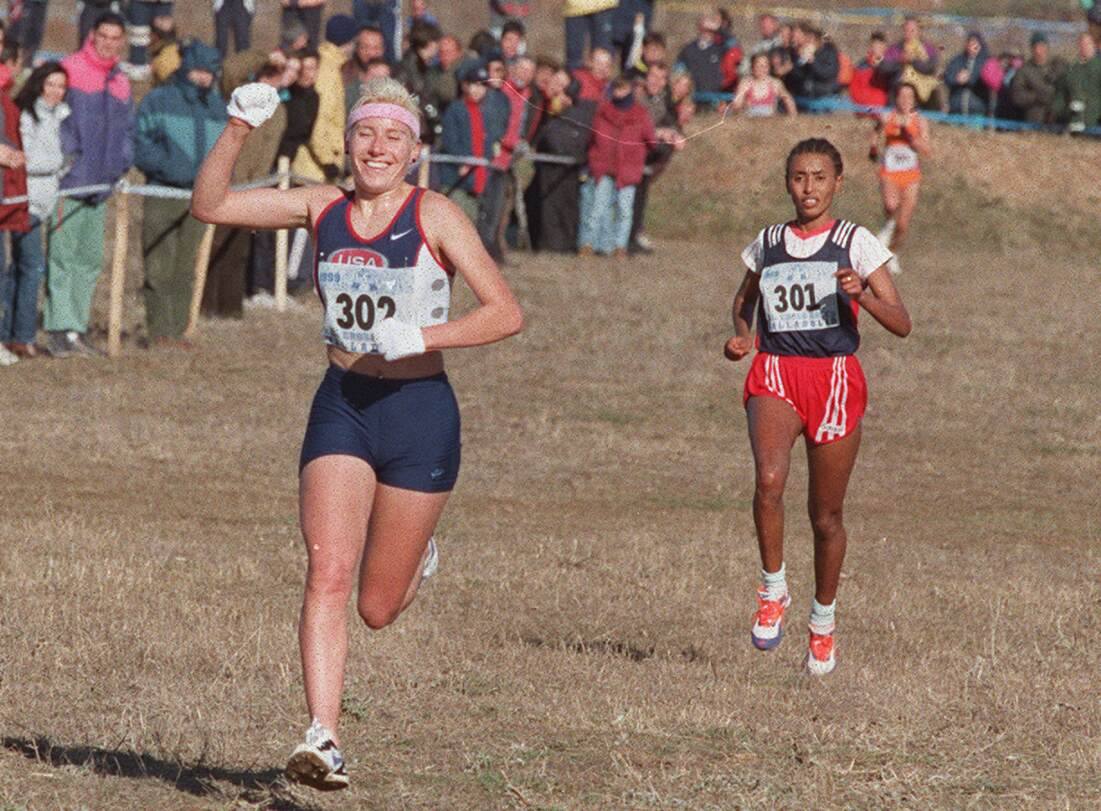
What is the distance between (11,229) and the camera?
625 inches

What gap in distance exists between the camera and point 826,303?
30.5 feet

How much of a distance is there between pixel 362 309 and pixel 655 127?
65.1ft

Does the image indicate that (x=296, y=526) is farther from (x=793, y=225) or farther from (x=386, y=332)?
(x=386, y=332)

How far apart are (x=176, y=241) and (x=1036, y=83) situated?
20193 millimetres

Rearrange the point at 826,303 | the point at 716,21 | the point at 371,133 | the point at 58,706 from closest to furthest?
the point at 371,133 < the point at 58,706 < the point at 826,303 < the point at 716,21

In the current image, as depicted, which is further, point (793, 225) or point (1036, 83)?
point (1036, 83)

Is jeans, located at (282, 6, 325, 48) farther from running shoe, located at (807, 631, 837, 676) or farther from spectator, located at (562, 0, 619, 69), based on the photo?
running shoe, located at (807, 631, 837, 676)

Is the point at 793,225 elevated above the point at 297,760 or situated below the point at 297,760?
above

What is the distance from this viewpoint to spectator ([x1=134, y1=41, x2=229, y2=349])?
1733 cm

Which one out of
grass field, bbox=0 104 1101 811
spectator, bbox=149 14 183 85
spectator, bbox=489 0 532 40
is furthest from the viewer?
spectator, bbox=489 0 532 40

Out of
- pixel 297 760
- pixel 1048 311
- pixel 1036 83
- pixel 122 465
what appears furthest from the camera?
pixel 1036 83

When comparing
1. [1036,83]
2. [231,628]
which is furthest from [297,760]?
[1036,83]

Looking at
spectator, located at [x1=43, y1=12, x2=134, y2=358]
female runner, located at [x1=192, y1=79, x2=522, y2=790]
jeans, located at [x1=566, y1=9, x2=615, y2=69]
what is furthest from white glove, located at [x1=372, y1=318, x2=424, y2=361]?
jeans, located at [x1=566, y1=9, x2=615, y2=69]

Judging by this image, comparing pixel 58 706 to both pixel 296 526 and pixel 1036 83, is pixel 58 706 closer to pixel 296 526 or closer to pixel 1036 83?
pixel 296 526
